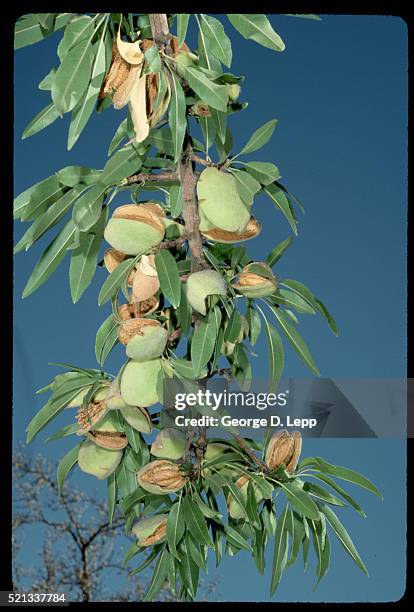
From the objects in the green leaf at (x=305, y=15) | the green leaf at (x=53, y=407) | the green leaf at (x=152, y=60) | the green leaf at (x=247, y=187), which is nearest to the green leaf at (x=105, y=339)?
the green leaf at (x=53, y=407)

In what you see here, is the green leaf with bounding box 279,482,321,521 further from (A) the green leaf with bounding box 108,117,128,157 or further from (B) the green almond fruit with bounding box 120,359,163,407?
(A) the green leaf with bounding box 108,117,128,157

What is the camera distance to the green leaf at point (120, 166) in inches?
59.3

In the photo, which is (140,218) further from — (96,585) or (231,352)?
(96,585)

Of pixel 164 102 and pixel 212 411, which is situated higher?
pixel 164 102

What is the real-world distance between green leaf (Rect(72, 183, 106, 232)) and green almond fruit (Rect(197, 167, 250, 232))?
0.14 m

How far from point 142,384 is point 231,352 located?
18cm

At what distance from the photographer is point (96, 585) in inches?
70.5

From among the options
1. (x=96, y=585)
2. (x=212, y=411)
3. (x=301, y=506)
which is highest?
(x=212, y=411)

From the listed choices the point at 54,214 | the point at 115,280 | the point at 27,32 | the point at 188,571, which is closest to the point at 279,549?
the point at 188,571

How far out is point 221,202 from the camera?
150cm

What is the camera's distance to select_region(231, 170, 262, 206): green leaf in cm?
152

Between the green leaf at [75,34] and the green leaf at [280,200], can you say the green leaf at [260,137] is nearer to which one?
the green leaf at [280,200]

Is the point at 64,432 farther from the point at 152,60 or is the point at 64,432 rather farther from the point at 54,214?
the point at 152,60

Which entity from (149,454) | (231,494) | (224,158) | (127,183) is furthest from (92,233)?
(231,494)
